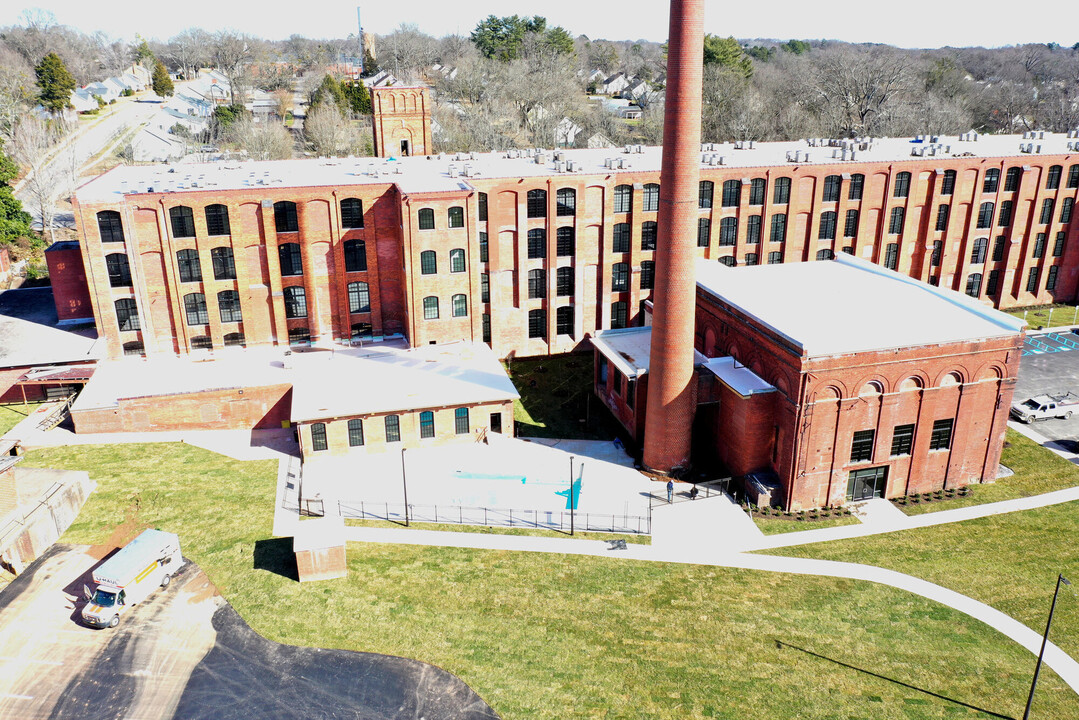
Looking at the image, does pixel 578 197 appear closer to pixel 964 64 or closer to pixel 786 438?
pixel 786 438

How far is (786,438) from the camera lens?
3784 cm

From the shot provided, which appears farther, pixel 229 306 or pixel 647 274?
pixel 647 274

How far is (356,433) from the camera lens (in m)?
41.9

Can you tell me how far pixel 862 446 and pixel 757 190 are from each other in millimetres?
24802

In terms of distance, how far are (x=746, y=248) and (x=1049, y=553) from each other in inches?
1177

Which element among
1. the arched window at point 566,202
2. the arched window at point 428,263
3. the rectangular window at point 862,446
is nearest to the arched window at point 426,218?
the arched window at point 428,263

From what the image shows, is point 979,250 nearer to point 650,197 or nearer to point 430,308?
point 650,197

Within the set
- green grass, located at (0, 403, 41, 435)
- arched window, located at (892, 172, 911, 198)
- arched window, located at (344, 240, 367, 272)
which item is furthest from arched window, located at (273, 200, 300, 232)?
arched window, located at (892, 172, 911, 198)

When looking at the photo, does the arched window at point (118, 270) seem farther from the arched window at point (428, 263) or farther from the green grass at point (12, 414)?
the arched window at point (428, 263)

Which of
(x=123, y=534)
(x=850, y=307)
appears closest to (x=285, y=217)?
(x=123, y=534)

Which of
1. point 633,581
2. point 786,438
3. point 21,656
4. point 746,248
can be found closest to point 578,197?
point 746,248

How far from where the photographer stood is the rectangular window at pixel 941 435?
1548 inches

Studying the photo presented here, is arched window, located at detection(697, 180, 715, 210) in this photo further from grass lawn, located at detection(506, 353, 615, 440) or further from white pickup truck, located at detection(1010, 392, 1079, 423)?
white pickup truck, located at detection(1010, 392, 1079, 423)

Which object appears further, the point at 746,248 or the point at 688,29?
the point at 746,248
